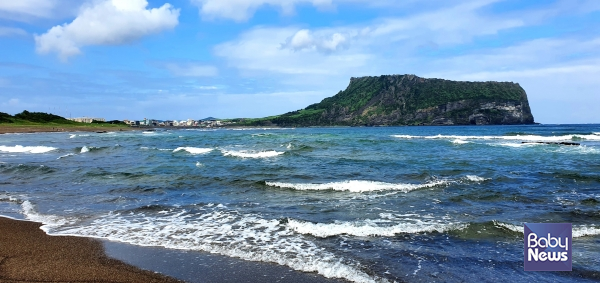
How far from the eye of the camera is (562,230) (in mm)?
7172

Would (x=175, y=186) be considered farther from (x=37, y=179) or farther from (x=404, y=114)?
(x=404, y=114)

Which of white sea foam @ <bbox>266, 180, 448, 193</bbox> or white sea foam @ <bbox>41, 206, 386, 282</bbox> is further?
white sea foam @ <bbox>266, 180, 448, 193</bbox>

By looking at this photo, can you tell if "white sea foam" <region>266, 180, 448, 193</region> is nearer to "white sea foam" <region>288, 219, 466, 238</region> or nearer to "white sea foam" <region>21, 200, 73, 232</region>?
"white sea foam" <region>288, 219, 466, 238</region>

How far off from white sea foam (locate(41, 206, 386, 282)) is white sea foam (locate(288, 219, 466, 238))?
0.38 metres

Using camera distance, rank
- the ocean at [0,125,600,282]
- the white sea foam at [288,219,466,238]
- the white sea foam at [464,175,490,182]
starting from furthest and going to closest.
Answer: the white sea foam at [464,175,490,182]
the white sea foam at [288,219,466,238]
the ocean at [0,125,600,282]

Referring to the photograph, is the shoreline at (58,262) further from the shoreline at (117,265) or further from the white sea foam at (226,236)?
the white sea foam at (226,236)

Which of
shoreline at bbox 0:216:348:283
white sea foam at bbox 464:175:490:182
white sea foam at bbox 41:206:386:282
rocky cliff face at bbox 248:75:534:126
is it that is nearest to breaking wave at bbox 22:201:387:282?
white sea foam at bbox 41:206:386:282

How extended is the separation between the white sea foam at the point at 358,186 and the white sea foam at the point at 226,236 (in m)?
4.39

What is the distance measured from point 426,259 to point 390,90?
19967 centimetres

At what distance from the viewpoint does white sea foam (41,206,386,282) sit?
645cm

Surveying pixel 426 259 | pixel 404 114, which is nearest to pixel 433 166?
pixel 426 259

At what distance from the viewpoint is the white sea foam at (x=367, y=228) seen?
8.28 metres

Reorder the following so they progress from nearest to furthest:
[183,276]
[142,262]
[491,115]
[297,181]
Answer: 1. [183,276]
2. [142,262]
3. [297,181]
4. [491,115]

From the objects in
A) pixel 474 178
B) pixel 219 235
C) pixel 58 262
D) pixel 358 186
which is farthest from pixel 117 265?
pixel 474 178
